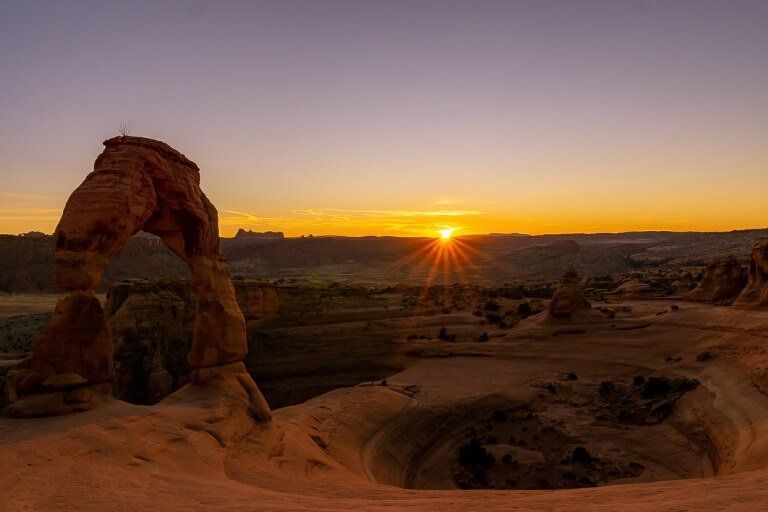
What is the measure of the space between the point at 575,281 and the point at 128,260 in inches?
3114

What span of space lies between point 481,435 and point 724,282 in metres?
29.0

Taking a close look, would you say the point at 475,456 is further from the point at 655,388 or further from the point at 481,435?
the point at 655,388

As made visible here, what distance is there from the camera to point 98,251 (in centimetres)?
1426

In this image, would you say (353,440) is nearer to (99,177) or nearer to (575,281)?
(99,177)

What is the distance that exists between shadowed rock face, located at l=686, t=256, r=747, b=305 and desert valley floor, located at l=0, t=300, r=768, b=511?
2218 mm

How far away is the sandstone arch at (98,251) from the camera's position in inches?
537

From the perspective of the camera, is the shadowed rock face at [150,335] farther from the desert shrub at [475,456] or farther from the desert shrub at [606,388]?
Answer: the desert shrub at [606,388]

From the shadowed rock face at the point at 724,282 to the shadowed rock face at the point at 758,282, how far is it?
560 centimetres

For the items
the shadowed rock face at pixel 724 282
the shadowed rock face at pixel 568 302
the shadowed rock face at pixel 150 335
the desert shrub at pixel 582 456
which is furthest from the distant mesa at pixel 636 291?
→ the shadowed rock face at pixel 150 335

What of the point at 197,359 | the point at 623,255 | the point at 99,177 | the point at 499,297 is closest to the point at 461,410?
the point at 197,359

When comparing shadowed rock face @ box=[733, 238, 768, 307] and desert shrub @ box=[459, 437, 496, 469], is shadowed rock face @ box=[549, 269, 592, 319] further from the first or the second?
desert shrub @ box=[459, 437, 496, 469]

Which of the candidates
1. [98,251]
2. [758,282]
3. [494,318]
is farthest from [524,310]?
[98,251]

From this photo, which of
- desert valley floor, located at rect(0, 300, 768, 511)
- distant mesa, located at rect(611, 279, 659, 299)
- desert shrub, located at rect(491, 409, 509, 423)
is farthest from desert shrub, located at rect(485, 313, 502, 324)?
distant mesa, located at rect(611, 279, 659, 299)

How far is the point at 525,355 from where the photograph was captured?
35.3 metres
